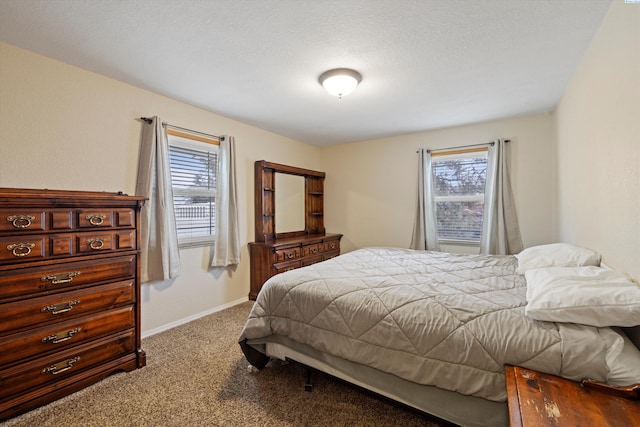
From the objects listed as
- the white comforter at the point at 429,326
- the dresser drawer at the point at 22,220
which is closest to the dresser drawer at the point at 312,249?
the white comforter at the point at 429,326

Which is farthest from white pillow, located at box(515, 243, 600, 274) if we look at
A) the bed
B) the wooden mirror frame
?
the wooden mirror frame

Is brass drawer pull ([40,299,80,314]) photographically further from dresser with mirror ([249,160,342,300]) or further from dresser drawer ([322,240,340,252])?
dresser drawer ([322,240,340,252])

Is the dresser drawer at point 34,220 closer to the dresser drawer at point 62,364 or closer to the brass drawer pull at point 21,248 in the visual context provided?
the brass drawer pull at point 21,248

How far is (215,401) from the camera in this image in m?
1.72

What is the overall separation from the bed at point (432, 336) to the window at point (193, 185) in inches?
61.9

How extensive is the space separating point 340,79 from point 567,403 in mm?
2331

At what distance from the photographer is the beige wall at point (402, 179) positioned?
10.9 ft

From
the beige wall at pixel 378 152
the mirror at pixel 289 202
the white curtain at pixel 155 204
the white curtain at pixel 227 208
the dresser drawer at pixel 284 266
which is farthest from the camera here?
the mirror at pixel 289 202

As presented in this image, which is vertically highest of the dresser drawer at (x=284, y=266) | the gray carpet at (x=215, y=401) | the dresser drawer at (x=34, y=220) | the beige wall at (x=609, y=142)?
the beige wall at (x=609, y=142)

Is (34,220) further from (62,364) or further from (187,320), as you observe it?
(187,320)

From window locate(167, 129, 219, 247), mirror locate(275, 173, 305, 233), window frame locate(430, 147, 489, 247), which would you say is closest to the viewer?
window locate(167, 129, 219, 247)

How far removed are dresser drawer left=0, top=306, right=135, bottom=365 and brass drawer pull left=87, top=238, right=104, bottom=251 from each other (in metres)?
0.47

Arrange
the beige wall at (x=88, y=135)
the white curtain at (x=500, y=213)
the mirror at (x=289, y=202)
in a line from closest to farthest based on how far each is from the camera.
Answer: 1. the beige wall at (x=88, y=135)
2. the white curtain at (x=500, y=213)
3. the mirror at (x=289, y=202)

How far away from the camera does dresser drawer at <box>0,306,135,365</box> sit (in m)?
1.55
